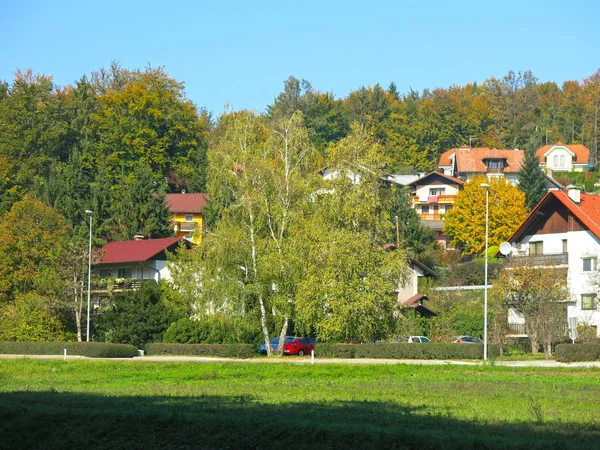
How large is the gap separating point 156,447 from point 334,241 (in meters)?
32.3

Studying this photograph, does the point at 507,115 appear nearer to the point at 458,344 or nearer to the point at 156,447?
the point at 458,344

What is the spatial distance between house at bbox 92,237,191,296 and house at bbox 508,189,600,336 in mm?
25224

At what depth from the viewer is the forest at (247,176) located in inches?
2114

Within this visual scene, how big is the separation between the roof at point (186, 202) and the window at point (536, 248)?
149 feet

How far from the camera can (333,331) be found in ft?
171

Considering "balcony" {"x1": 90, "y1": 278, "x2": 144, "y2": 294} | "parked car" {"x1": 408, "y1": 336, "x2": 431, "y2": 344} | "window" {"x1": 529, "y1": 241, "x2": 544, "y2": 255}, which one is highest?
"window" {"x1": 529, "y1": 241, "x2": 544, "y2": 255}

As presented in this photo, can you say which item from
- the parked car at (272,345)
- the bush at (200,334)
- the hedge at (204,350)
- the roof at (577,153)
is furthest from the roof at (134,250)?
the roof at (577,153)

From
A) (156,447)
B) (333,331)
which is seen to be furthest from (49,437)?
(333,331)

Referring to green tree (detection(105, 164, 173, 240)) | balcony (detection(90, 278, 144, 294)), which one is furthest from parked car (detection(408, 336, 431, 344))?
green tree (detection(105, 164, 173, 240))

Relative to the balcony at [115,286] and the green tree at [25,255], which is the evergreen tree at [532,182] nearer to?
the balcony at [115,286]

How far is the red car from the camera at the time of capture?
57231 mm

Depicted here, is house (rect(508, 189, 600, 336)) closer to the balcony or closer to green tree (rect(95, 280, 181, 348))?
green tree (rect(95, 280, 181, 348))

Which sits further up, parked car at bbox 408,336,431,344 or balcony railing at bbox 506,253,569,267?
balcony railing at bbox 506,253,569,267

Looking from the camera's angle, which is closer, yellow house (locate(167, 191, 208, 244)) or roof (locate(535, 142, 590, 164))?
yellow house (locate(167, 191, 208, 244))
